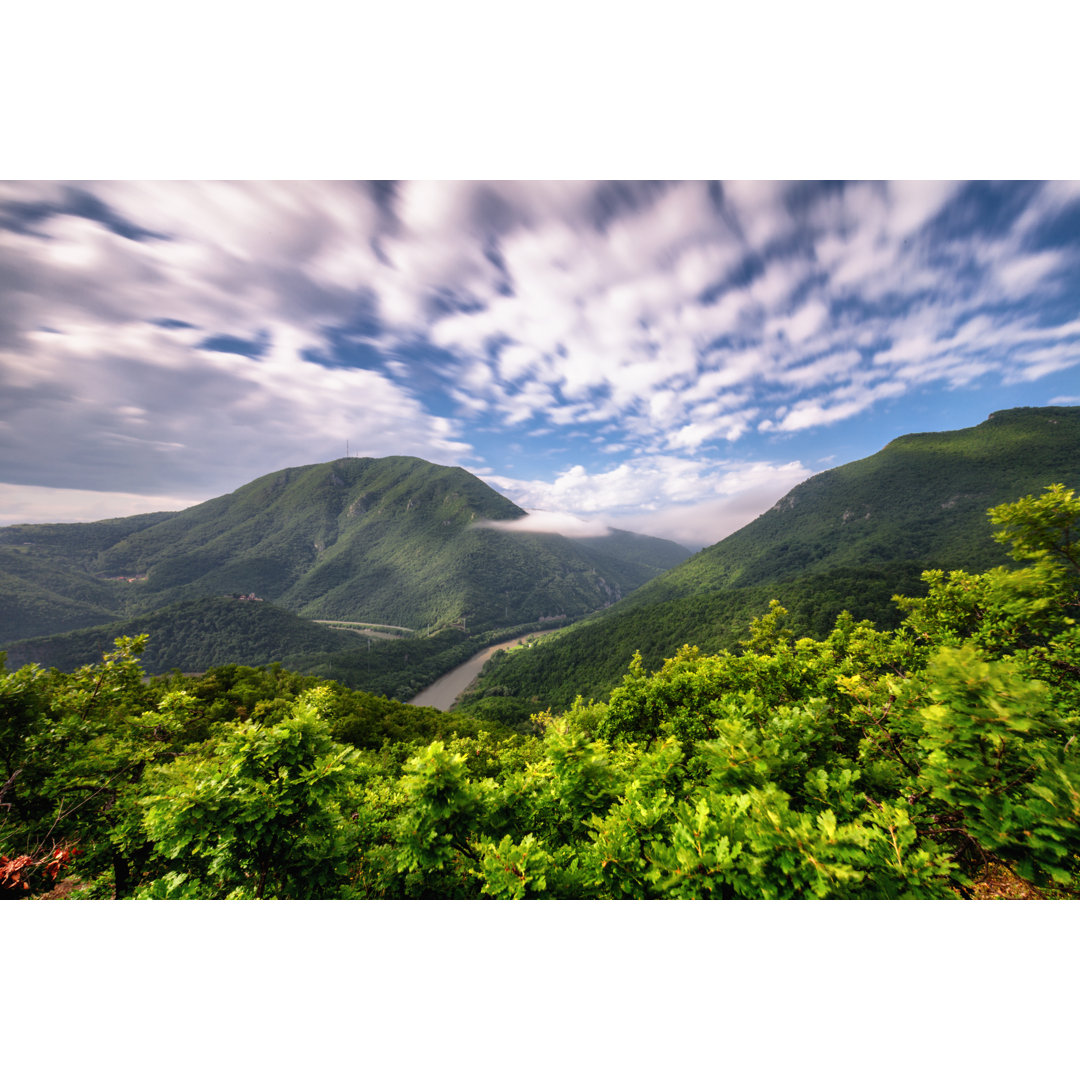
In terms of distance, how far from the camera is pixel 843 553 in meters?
88.7

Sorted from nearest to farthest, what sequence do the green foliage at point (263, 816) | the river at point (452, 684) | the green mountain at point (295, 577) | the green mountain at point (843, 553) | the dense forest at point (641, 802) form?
the dense forest at point (641, 802) < the green foliage at point (263, 816) < the green mountain at point (843, 553) < the river at point (452, 684) < the green mountain at point (295, 577)

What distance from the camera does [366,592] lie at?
6585 inches

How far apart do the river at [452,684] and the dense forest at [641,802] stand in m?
71.7

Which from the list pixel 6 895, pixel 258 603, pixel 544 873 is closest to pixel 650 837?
pixel 544 873

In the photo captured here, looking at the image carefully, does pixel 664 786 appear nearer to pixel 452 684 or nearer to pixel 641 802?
pixel 641 802

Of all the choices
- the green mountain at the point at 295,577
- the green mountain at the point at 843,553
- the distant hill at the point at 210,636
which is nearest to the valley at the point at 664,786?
the green mountain at the point at 843,553

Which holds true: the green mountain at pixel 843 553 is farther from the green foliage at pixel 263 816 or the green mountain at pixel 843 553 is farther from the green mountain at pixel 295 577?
the green foliage at pixel 263 816

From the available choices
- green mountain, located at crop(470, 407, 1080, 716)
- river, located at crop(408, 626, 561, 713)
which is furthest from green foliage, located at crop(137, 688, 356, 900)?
river, located at crop(408, 626, 561, 713)

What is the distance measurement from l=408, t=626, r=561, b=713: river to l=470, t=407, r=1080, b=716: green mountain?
7.37 m

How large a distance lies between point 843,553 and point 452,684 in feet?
319

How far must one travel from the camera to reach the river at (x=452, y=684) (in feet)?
262

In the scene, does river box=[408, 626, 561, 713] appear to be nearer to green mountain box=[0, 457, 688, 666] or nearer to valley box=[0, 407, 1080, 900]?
green mountain box=[0, 457, 688, 666]

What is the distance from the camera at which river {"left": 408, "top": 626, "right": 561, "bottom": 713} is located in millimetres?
80000

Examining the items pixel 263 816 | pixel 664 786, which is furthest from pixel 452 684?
pixel 263 816
